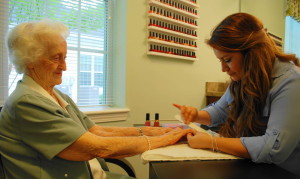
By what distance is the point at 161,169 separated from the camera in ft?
2.36

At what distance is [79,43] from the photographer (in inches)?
80.7

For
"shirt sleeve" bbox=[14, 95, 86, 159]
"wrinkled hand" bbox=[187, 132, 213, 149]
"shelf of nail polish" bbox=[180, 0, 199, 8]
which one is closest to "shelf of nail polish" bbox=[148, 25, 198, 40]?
"shelf of nail polish" bbox=[180, 0, 199, 8]

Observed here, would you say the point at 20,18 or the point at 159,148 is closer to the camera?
the point at 159,148

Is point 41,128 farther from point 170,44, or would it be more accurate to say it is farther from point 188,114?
point 170,44

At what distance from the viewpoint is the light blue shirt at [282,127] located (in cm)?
78

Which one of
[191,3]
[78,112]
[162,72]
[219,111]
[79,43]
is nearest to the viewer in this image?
[78,112]

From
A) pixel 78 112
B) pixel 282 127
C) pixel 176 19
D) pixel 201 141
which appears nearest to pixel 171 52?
pixel 176 19

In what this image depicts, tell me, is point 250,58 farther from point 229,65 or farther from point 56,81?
point 56,81

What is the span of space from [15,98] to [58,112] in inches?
6.2

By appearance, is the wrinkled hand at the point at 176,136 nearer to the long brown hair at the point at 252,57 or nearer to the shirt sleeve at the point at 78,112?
the long brown hair at the point at 252,57

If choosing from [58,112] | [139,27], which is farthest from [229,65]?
[139,27]

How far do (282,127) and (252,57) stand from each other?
1.14 feet

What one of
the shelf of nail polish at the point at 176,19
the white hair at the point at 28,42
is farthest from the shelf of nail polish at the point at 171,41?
the white hair at the point at 28,42

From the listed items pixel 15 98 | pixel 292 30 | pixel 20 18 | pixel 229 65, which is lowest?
pixel 15 98
